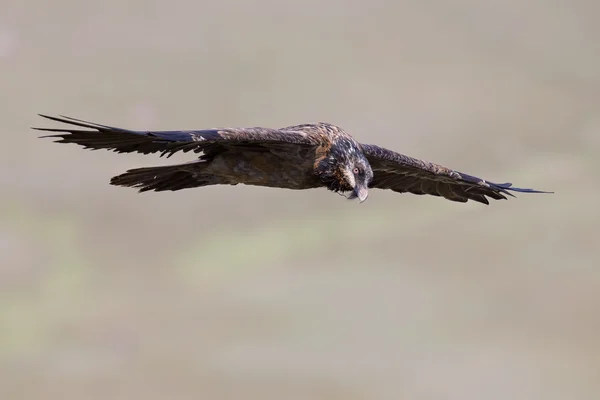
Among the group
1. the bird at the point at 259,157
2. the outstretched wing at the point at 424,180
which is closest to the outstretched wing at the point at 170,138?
the bird at the point at 259,157

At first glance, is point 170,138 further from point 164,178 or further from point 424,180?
point 424,180

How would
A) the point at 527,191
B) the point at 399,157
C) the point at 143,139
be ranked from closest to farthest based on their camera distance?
the point at 143,139
the point at 399,157
the point at 527,191

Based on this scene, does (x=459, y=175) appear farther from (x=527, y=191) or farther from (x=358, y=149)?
(x=358, y=149)

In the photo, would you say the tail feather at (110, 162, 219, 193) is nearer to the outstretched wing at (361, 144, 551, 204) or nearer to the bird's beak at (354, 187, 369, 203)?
the bird's beak at (354, 187, 369, 203)

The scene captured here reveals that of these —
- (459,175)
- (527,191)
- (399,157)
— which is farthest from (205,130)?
(527,191)

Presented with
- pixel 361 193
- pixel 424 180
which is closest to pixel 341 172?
pixel 361 193

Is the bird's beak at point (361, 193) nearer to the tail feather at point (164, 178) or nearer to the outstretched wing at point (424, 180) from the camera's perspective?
the outstretched wing at point (424, 180)
